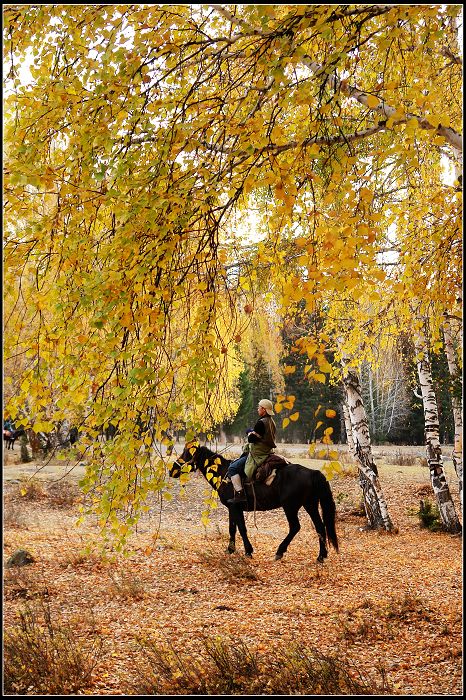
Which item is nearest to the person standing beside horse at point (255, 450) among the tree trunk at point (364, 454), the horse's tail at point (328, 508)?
the horse's tail at point (328, 508)

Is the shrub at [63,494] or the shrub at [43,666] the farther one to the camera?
the shrub at [63,494]

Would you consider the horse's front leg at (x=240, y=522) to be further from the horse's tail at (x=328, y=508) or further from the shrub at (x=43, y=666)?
the shrub at (x=43, y=666)

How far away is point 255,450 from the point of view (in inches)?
326

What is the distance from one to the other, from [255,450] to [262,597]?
1.96m

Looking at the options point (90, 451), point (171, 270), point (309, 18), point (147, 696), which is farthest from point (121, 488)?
point (309, 18)

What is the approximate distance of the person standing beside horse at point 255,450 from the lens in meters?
7.86

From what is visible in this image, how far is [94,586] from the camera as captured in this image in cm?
778

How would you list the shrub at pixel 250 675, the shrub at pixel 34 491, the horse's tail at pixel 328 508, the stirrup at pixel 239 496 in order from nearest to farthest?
1. the shrub at pixel 250 675
2. the horse's tail at pixel 328 508
3. the stirrup at pixel 239 496
4. the shrub at pixel 34 491

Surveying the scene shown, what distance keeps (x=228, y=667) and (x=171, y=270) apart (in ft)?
9.89

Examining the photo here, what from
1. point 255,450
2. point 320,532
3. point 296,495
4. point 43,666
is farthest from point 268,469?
point 43,666

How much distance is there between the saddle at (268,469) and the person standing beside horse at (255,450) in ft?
0.21

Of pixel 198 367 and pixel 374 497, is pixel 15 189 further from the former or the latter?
pixel 374 497

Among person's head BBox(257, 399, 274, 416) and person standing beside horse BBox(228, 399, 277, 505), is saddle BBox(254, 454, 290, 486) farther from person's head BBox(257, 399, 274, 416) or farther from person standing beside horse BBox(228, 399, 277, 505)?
person's head BBox(257, 399, 274, 416)

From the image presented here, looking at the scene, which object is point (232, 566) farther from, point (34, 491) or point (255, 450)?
point (34, 491)
